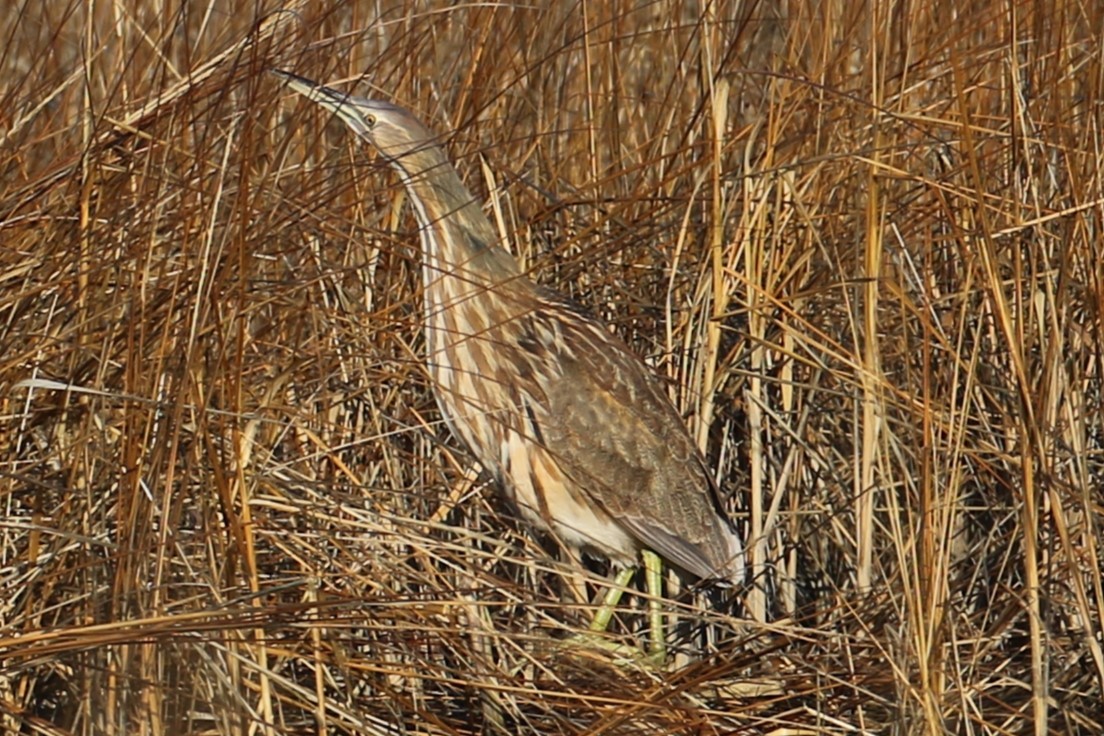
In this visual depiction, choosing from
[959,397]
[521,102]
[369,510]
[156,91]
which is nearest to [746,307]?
[959,397]

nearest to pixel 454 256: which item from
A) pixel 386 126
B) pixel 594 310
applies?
pixel 386 126

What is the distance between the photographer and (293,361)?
2.26 meters

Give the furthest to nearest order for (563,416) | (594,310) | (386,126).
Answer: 1. (594,310)
2. (563,416)
3. (386,126)

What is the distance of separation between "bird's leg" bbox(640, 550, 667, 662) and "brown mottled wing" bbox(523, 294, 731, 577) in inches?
2.9

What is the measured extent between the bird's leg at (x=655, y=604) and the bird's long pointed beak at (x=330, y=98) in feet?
2.49

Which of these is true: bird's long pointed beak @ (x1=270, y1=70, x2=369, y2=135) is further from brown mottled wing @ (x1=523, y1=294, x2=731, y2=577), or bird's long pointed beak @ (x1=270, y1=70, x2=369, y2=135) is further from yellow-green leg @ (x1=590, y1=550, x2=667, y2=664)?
yellow-green leg @ (x1=590, y1=550, x2=667, y2=664)

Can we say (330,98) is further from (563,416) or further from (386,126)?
(563,416)

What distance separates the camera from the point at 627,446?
8.81ft

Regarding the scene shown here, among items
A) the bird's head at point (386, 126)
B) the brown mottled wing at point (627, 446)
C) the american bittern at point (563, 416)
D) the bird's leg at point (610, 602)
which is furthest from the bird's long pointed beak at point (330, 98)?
the bird's leg at point (610, 602)

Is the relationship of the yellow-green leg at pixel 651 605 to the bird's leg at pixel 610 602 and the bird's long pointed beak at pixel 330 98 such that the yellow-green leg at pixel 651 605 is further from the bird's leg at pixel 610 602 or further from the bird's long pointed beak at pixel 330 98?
the bird's long pointed beak at pixel 330 98

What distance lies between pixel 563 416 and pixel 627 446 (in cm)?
10

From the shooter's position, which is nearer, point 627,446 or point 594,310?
point 627,446

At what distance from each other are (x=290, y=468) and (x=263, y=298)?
232mm

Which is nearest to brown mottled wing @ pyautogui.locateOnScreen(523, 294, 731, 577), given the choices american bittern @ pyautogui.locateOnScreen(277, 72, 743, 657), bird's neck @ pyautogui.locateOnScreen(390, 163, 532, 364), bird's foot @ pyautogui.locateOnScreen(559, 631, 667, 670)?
american bittern @ pyautogui.locateOnScreen(277, 72, 743, 657)
